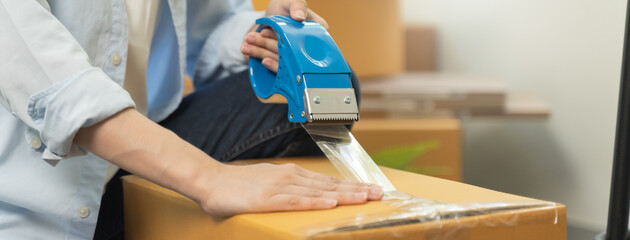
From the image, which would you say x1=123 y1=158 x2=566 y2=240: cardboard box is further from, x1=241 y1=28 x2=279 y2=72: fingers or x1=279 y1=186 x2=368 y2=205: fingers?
x1=241 y1=28 x2=279 y2=72: fingers

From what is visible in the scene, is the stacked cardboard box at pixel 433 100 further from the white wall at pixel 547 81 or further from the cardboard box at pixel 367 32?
the white wall at pixel 547 81

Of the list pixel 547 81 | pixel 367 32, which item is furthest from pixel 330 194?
pixel 547 81

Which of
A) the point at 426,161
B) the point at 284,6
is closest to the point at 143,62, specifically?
the point at 284,6

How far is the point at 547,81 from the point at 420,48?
1.66 ft

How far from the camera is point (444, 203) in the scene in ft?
1.62

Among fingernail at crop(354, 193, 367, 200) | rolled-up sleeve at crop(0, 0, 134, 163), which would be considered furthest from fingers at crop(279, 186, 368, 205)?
rolled-up sleeve at crop(0, 0, 134, 163)

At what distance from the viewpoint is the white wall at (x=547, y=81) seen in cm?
155

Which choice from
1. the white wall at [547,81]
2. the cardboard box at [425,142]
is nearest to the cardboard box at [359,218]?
the cardboard box at [425,142]

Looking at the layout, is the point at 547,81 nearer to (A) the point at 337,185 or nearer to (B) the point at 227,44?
(B) the point at 227,44

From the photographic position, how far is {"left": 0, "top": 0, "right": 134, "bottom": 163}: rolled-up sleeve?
513mm

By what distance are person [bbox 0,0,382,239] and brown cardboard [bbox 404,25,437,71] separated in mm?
1408

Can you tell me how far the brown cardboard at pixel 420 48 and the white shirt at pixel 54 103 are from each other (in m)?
1.45

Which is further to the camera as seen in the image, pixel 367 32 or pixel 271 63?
pixel 367 32

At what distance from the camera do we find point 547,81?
1.76 meters
